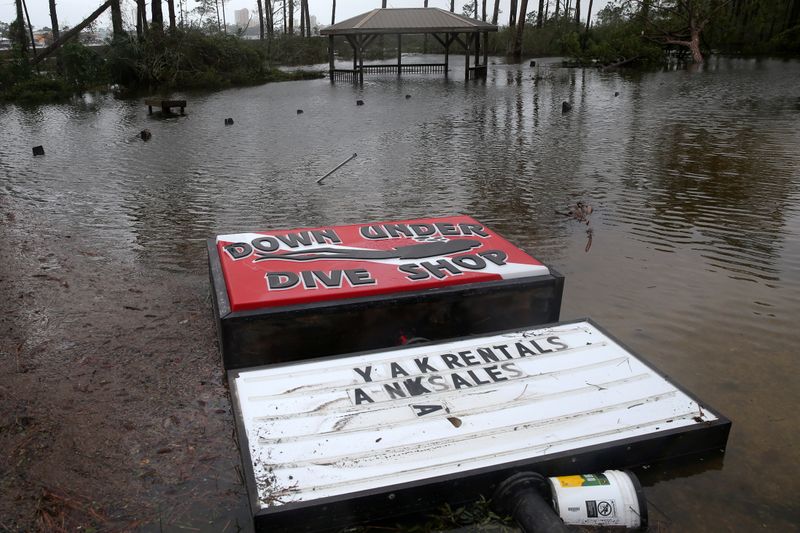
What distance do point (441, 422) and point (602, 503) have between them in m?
0.91

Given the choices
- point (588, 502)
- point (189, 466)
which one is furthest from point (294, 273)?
point (588, 502)

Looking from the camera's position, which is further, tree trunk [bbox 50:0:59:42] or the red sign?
tree trunk [bbox 50:0:59:42]

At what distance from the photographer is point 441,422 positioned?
359 cm

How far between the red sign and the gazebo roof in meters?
25.5

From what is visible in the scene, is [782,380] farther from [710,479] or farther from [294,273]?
[294,273]

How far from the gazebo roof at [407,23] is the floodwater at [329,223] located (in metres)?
13.7

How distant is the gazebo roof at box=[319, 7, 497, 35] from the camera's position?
30219 mm

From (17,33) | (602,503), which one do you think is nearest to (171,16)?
(17,33)

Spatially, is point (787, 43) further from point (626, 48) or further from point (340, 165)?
point (340, 165)

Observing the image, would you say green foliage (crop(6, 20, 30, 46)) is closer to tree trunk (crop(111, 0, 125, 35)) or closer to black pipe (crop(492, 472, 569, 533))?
tree trunk (crop(111, 0, 125, 35))

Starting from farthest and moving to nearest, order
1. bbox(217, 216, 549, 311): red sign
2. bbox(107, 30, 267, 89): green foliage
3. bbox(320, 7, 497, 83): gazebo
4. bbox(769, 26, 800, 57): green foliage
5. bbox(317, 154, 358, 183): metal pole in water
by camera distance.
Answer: bbox(769, 26, 800, 57): green foliage < bbox(320, 7, 497, 83): gazebo < bbox(107, 30, 267, 89): green foliage < bbox(317, 154, 358, 183): metal pole in water < bbox(217, 216, 549, 311): red sign

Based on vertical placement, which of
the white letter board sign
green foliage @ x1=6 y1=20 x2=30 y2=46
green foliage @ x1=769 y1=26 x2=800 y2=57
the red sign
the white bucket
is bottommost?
the white bucket

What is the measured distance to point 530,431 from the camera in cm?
356

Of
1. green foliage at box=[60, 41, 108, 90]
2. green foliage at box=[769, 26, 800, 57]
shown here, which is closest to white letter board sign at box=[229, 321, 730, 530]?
green foliage at box=[60, 41, 108, 90]
